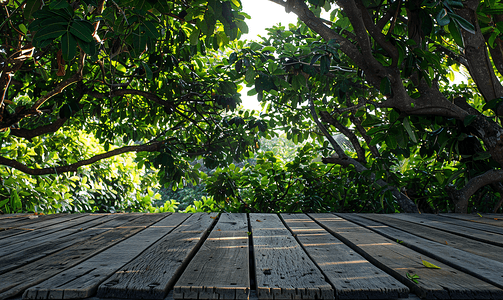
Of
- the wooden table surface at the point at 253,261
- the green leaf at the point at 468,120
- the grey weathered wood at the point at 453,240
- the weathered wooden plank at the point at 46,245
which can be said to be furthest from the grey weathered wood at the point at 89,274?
the green leaf at the point at 468,120

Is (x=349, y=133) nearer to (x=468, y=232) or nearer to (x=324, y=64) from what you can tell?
(x=324, y=64)

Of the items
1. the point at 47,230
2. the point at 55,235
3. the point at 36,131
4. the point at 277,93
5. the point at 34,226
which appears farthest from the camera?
the point at 36,131

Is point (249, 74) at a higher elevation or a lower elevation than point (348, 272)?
higher

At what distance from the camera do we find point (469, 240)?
1.48 m

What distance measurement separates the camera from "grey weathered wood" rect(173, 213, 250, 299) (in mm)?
809

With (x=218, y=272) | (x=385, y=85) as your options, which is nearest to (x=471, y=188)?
(x=385, y=85)

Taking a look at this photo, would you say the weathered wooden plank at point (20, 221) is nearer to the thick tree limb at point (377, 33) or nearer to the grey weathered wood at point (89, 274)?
the grey weathered wood at point (89, 274)

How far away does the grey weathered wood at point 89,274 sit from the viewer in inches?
31.5

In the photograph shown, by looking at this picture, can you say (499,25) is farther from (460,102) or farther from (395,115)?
(460,102)

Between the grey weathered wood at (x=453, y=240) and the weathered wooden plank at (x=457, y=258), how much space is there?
0.06 m

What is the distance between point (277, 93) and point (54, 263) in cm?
226

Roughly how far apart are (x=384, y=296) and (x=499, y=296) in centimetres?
30

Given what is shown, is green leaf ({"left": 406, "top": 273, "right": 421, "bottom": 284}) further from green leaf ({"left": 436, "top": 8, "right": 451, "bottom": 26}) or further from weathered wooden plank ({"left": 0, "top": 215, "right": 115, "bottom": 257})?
weathered wooden plank ({"left": 0, "top": 215, "right": 115, "bottom": 257})

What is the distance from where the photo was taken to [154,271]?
970 millimetres
